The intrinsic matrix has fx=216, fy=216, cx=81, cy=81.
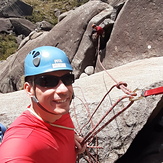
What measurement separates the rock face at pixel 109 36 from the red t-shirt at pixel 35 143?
4.72 m

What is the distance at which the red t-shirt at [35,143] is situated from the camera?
1.68 metres

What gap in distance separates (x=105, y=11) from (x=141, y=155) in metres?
6.15

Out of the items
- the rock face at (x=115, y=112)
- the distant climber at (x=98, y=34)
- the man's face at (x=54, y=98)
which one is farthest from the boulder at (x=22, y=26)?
the man's face at (x=54, y=98)

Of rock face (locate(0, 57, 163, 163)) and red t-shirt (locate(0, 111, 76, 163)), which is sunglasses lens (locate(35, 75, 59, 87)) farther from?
rock face (locate(0, 57, 163, 163))

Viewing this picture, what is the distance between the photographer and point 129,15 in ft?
21.6

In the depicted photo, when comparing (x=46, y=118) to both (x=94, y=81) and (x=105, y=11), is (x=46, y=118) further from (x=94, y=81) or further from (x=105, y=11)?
(x=105, y=11)

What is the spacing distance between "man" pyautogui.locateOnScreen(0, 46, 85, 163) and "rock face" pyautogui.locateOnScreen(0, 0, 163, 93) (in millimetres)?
4629

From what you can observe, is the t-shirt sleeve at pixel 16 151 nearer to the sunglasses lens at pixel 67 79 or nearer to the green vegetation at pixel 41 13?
the sunglasses lens at pixel 67 79

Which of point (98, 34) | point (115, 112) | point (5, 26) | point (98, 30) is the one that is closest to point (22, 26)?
point (5, 26)

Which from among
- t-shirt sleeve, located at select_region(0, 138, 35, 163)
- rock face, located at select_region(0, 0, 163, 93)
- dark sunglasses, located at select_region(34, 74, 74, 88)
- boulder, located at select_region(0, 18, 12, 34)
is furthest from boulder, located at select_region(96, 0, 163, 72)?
boulder, located at select_region(0, 18, 12, 34)

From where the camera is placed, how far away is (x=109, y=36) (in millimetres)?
7922

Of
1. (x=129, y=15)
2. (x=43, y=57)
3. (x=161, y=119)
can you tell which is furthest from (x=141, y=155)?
(x=129, y=15)

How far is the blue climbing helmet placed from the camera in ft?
6.73

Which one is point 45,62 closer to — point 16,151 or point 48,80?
point 48,80
